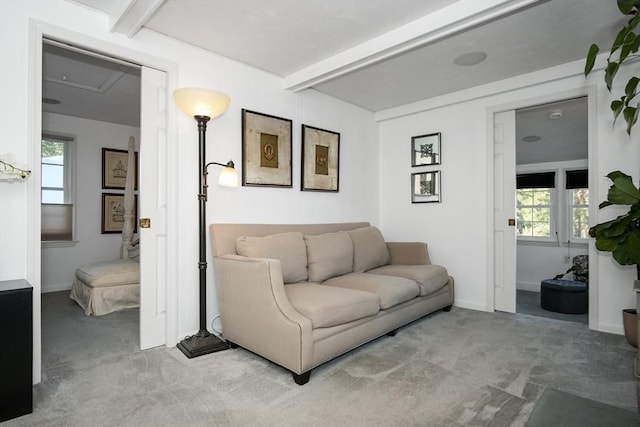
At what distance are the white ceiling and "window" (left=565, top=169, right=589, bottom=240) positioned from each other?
285cm

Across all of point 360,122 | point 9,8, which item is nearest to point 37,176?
point 9,8

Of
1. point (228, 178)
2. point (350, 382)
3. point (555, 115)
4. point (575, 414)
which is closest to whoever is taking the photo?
point (575, 414)

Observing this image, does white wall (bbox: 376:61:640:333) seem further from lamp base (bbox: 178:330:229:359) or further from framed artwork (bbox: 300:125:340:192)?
lamp base (bbox: 178:330:229:359)

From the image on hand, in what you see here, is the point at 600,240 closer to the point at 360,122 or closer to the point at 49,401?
the point at 360,122

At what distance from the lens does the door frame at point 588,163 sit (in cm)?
314

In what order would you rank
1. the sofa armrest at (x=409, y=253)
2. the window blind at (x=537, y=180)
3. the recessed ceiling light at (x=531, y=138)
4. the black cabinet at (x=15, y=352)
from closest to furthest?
the black cabinet at (x=15, y=352) → the sofa armrest at (x=409, y=253) → the recessed ceiling light at (x=531, y=138) → the window blind at (x=537, y=180)

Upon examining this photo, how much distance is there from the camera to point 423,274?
3.34 meters

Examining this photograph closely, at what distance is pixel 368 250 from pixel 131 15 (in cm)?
277

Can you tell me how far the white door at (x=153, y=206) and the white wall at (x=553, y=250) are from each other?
5.20m

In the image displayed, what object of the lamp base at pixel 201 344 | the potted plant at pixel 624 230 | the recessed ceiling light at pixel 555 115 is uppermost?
the recessed ceiling light at pixel 555 115

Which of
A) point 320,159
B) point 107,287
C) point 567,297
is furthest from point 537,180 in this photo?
point 107,287

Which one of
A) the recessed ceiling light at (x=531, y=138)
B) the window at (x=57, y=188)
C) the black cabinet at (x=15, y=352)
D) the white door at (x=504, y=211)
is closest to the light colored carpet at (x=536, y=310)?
the white door at (x=504, y=211)

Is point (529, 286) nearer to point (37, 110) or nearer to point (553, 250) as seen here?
point (553, 250)

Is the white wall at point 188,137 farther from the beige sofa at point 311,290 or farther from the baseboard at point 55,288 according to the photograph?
the baseboard at point 55,288
